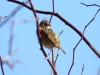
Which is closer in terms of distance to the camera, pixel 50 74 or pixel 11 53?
pixel 11 53

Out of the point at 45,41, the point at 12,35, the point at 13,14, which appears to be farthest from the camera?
the point at 45,41

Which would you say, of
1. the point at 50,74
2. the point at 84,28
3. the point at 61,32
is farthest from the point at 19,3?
the point at 61,32

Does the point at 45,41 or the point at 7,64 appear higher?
the point at 45,41

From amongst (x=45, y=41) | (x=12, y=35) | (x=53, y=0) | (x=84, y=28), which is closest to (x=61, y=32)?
(x=84, y=28)

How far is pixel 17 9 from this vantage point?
7.30 ft

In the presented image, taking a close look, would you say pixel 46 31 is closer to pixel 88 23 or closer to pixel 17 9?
pixel 88 23

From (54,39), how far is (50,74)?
10.1 feet

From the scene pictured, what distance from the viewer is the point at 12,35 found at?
239cm

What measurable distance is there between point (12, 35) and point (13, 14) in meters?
0.30

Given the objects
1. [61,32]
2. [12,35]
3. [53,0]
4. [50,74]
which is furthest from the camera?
[61,32]

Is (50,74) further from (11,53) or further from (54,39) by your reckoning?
(54,39)

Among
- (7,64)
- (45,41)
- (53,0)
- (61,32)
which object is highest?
(45,41)

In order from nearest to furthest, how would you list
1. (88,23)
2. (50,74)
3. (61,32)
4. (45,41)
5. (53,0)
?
(53,0) < (88,23) < (50,74) < (61,32) < (45,41)

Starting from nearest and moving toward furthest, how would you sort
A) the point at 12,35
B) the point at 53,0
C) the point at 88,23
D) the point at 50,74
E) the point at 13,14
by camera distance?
the point at 13,14, the point at 12,35, the point at 53,0, the point at 88,23, the point at 50,74
